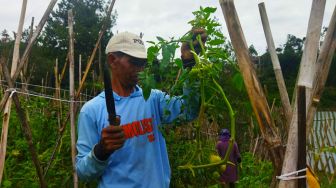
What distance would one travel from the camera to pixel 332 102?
26594mm

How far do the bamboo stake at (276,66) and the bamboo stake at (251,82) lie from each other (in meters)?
0.12

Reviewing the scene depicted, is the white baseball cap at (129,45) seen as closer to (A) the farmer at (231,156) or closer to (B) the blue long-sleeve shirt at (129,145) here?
(B) the blue long-sleeve shirt at (129,145)

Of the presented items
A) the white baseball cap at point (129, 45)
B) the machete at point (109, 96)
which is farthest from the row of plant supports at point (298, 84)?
the white baseball cap at point (129, 45)

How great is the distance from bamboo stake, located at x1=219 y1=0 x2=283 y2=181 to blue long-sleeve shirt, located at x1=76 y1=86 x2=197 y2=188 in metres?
0.63

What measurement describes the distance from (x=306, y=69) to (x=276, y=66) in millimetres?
173

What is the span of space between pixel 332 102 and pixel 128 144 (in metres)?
26.5

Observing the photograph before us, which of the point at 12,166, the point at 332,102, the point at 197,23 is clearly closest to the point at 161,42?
the point at 197,23

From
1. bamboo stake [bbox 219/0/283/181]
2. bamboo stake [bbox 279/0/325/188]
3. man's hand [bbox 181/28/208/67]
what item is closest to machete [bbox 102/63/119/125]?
man's hand [bbox 181/28/208/67]

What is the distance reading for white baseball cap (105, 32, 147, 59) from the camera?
2.08 m

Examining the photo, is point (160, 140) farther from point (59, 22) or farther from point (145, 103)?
point (59, 22)

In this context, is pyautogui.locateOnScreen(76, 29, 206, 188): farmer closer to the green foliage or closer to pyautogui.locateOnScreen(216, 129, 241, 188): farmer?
the green foliage

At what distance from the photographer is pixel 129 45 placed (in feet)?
6.88

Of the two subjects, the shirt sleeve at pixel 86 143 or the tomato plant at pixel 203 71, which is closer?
the tomato plant at pixel 203 71

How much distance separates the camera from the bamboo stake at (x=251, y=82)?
54.1 inches
